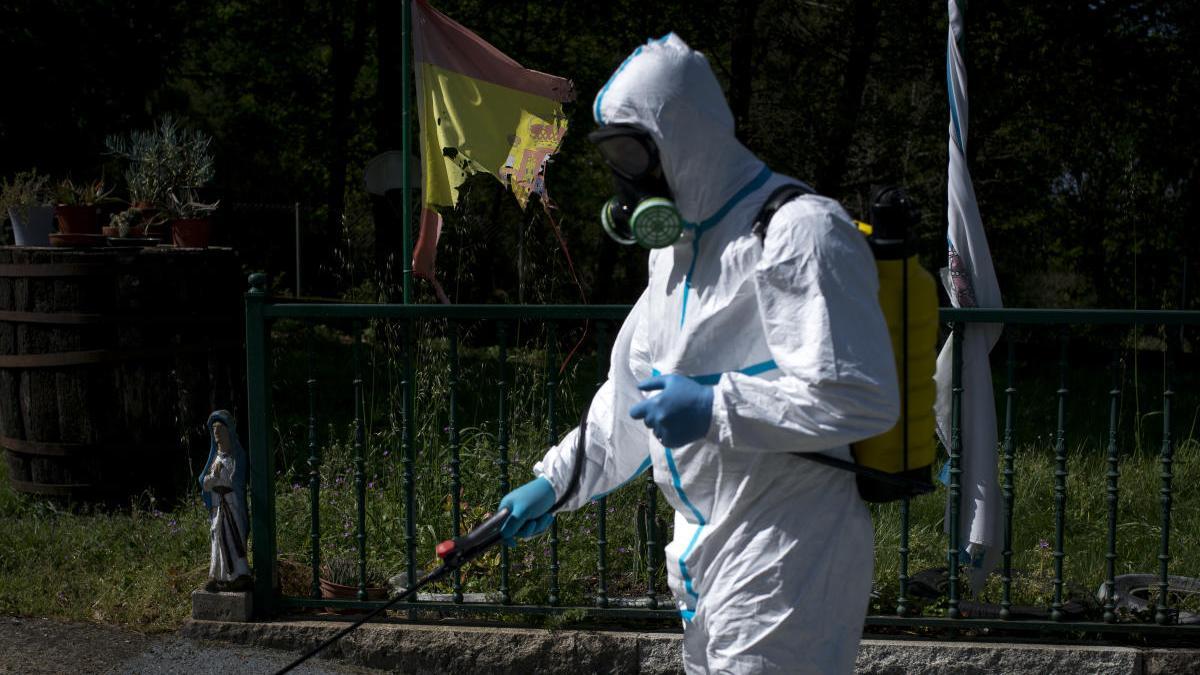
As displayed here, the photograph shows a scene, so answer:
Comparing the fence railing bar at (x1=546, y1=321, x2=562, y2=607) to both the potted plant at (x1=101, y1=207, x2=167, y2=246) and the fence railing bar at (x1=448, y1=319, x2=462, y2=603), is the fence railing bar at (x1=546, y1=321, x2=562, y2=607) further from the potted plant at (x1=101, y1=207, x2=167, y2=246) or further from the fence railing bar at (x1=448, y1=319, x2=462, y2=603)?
the potted plant at (x1=101, y1=207, x2=167, y2=246)

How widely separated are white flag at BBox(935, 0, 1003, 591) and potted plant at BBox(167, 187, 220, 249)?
14.1ft

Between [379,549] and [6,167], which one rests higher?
[6,167]

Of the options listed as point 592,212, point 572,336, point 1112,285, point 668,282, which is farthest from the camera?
→ point 592,212

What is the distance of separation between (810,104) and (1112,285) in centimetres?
501

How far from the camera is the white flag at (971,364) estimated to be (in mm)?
4703

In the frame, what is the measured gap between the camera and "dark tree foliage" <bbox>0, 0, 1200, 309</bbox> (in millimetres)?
15203

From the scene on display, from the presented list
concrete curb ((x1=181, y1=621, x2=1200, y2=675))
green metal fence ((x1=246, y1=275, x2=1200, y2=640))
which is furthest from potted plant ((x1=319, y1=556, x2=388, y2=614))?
concrete curb ((x1=181, y1=621, x2=1200, y2=675))

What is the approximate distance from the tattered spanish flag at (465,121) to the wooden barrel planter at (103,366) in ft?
4.47

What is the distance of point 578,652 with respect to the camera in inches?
188

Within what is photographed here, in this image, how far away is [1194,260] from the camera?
55.7 ft

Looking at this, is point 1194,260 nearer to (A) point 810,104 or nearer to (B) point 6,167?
(A) point 810,104

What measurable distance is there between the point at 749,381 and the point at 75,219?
5.68m

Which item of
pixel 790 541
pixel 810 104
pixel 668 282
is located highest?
pixel 810 104

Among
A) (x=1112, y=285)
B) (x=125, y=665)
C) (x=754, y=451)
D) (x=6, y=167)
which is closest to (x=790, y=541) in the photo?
(x=754, y=451)
